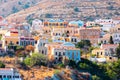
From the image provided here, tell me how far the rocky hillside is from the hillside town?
3955 cm

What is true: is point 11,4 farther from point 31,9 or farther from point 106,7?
point 106,7

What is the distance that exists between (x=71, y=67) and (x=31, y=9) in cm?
8281

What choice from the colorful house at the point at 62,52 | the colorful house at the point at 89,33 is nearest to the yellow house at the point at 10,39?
the colorful house at the point at 62,52

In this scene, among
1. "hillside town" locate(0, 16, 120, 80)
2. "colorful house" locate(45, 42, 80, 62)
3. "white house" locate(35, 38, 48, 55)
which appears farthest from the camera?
"white house" locate(35, 38, 48, 55)

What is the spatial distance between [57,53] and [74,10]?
64.8m

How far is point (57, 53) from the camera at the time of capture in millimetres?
90438

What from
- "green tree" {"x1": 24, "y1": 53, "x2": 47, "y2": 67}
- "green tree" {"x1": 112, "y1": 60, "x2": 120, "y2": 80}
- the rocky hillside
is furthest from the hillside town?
the rocky hillside

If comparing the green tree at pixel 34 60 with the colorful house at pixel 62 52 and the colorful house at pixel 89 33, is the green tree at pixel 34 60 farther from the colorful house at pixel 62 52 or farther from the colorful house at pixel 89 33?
the colorful house at pixel 89 33

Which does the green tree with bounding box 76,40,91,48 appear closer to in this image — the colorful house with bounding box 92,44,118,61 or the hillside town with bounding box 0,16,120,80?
the hillside town with bounding box 0,16,120,80

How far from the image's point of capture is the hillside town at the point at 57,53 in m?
86.2

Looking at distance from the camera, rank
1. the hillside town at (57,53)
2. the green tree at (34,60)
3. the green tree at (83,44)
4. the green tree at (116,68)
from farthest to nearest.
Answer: the green tree at (83,44) → the green tree at (116,68) → the green tree at (34,60) → the hillside town at (57,53)

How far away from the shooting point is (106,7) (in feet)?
516

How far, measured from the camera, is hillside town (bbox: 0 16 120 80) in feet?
283

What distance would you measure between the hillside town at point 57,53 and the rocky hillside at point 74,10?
130ft
